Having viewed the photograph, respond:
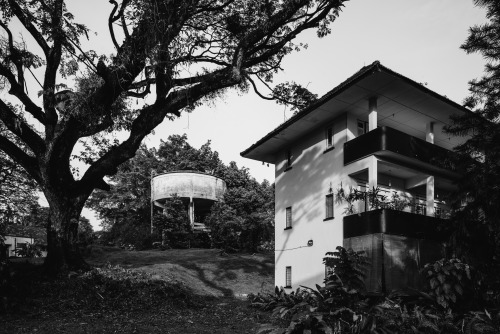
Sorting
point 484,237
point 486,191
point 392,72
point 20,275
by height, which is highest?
point 392,72

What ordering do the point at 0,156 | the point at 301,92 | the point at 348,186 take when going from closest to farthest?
the point at 301,92 → the point at 348,186 → the point at 0,156

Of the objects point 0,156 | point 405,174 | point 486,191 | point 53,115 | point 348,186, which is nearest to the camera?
point 486,191

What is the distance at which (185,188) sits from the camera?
34.9 metres

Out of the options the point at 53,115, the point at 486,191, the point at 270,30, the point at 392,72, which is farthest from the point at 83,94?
the point at 486,191

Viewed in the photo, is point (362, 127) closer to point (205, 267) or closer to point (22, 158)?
point (205, 267)

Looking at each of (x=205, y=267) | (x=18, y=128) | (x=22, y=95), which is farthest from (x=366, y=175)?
(x=22, y=95)

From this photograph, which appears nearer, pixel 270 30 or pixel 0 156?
pixel 270 30

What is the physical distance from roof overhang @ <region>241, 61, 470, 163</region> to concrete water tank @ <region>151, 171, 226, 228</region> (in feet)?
43.1

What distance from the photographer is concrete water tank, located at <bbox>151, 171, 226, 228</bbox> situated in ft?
115

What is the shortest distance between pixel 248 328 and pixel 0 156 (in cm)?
1949

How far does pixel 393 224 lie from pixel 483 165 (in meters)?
4.54

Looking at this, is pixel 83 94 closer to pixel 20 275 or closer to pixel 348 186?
pixel 20 275

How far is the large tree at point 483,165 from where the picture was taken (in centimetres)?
1213

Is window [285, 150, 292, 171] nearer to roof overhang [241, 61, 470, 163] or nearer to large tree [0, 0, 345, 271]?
roof overhang [241, 61, 470, 163]
